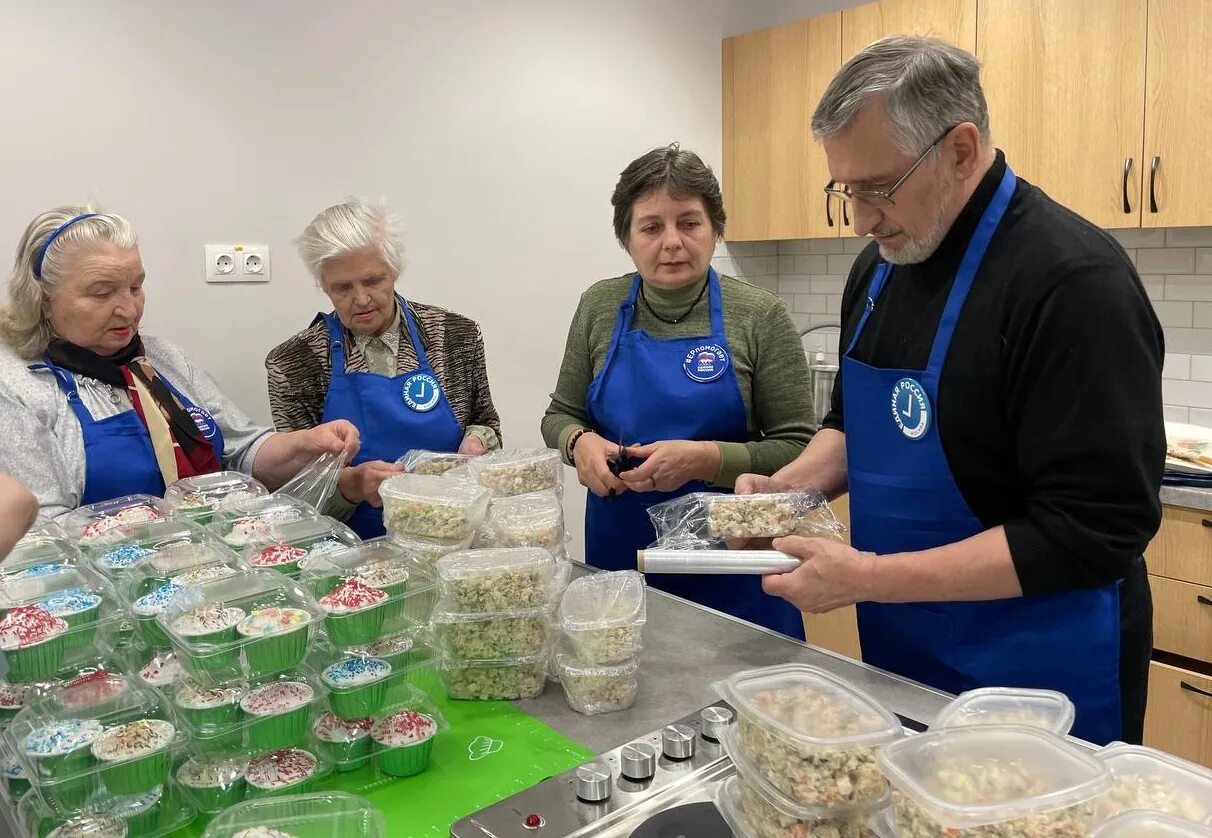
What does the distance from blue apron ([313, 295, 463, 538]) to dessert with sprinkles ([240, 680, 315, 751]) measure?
1206 millimetres

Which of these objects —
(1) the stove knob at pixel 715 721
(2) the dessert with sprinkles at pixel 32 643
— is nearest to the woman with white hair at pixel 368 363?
(2) the dessert with sprinkles at pixel 32 643

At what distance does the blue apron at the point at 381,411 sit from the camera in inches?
94.0

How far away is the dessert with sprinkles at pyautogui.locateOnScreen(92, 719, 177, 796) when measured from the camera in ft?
3.50

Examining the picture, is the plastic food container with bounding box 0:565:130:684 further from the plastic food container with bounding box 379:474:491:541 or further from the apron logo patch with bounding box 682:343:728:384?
the apron logo patch with bounding box 682:343:728:384

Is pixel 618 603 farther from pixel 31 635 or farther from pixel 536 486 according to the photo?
pixel 31 635

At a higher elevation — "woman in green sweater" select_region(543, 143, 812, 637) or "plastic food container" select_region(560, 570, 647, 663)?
"woman in green sweater" select_region(543, 143, 812, 637)

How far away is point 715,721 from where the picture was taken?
1170mm

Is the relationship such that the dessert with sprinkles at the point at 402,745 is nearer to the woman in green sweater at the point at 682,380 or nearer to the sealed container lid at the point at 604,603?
the sealed container lid at the point at 604,603

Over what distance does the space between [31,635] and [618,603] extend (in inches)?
30.7

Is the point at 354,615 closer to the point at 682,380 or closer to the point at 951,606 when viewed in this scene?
the point at 951,606

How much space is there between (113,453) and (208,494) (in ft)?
1.37

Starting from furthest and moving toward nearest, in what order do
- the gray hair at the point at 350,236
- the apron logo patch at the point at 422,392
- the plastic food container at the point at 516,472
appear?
the apron logo patch at the point at 422,392, the gray hair at the point at 350,236, the plastic food container at the point at 516,472

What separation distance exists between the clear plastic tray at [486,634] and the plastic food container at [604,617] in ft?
0.17

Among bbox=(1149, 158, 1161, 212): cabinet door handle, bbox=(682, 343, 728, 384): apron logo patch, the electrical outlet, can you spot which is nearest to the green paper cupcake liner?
bbox=(682, 343, 728, 384): apron logo patch
